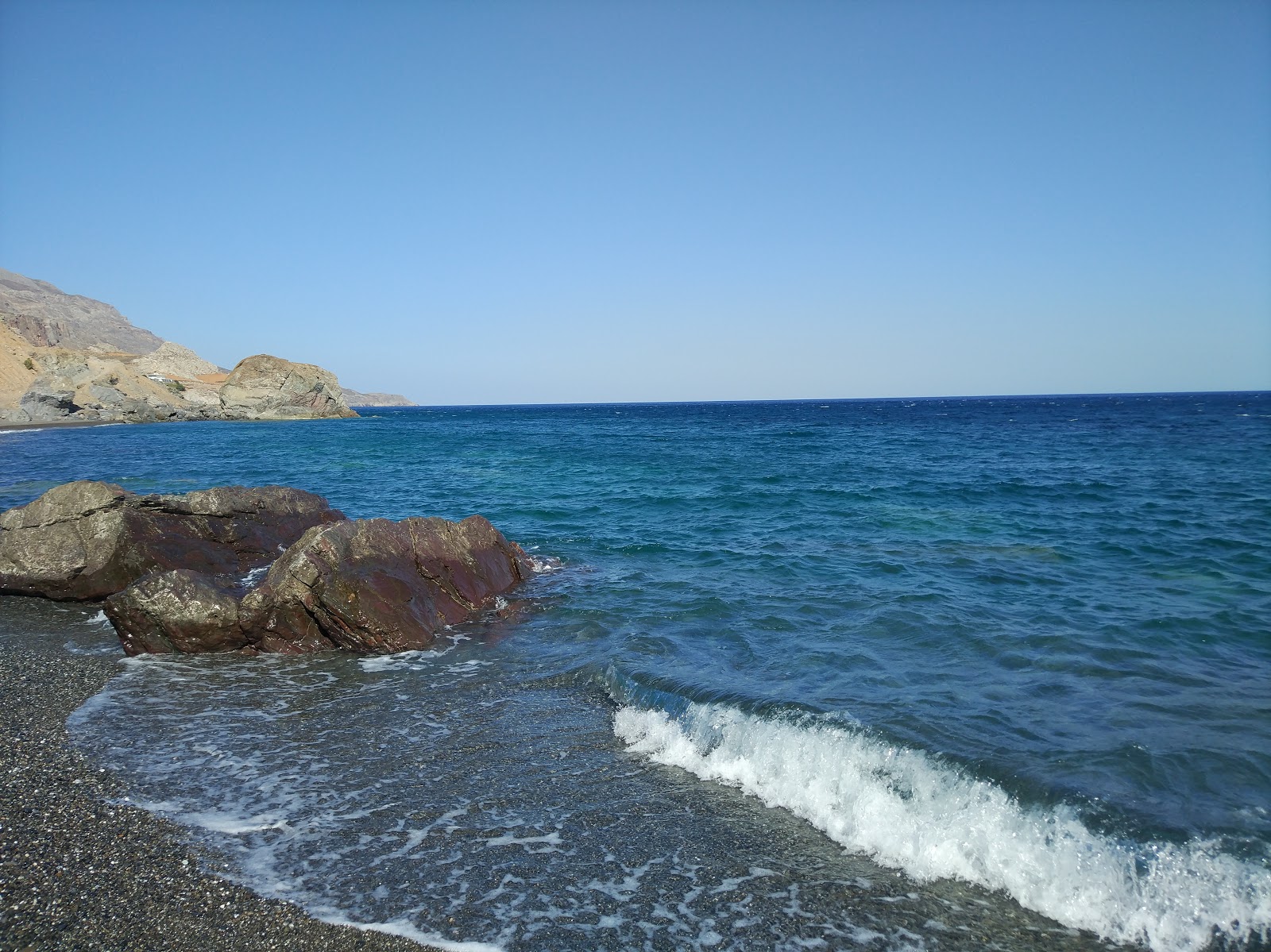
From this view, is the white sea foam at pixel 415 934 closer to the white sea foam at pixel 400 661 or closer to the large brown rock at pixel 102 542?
the white sea foam at pixel 400 661

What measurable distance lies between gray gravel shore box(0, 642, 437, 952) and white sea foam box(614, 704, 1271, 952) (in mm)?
3331

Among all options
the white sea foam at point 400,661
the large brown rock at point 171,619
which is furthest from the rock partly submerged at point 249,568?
the white sea foam at point 400,661

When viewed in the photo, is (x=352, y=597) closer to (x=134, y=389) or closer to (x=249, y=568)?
(x=249, y=568)

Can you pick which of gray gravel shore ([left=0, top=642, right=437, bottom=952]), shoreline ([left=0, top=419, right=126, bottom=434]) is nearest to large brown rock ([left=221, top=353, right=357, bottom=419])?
shoreline ([left=0, top=419, right=126, bottom=434])

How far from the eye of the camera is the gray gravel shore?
13.8ft

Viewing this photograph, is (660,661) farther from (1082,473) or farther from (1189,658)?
(1082,473)

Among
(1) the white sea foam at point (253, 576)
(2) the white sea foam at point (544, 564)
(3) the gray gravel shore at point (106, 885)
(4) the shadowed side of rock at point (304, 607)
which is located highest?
(4) the shadowed side of rock at point (304, 607)

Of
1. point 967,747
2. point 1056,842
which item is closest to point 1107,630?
point 967,747

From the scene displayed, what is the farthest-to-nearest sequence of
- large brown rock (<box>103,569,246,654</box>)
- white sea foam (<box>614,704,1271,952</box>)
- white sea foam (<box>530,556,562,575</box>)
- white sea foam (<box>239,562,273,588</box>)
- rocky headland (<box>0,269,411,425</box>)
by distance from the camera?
rocky headland (<box>0,269,411,425</box>) → white sea foam (<box>530,556,562,575</box>) → white sea foam (<box>239,562,273,588</box>) → large brown rock (<box>103,569,246,654</box>) → white sea foam (<box>614,704,1271,952</box>)

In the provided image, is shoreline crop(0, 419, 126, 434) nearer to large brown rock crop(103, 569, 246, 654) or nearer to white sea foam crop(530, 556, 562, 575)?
white sea foam crop(530, 556, 562, 575)

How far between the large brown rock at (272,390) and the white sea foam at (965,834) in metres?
96.1

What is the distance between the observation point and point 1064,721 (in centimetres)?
720

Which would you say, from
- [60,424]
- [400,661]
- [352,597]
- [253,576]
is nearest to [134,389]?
[60,424]

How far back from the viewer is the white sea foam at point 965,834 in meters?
4.75
